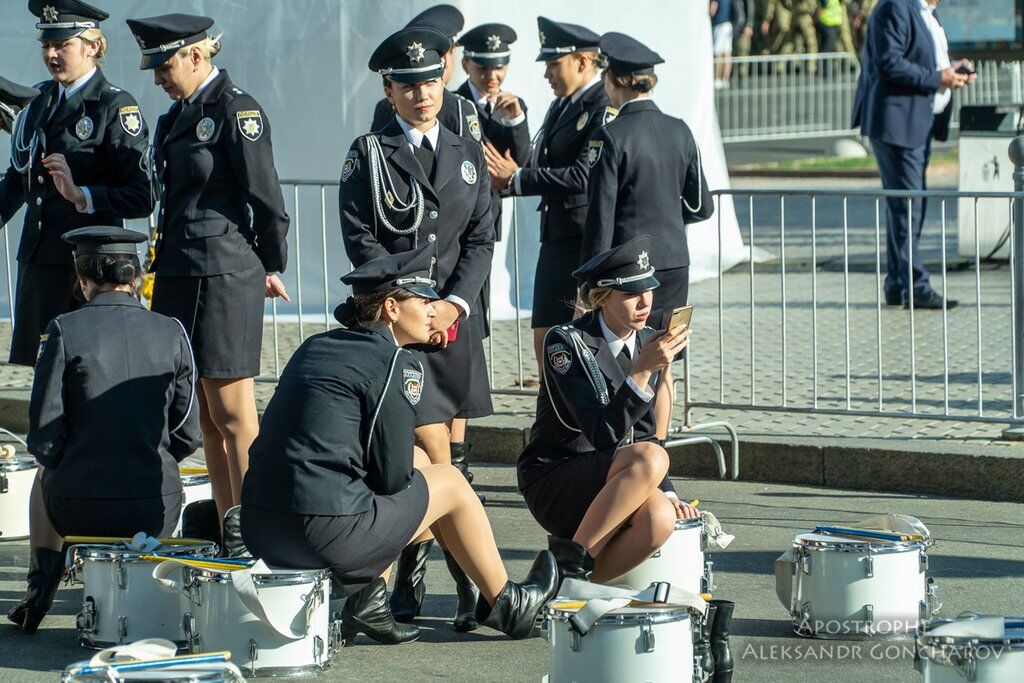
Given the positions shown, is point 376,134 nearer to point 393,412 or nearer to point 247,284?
point 247,284

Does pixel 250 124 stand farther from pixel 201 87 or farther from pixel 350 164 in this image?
pixel 350 164

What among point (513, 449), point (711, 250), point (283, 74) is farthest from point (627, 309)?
point (711, 250)

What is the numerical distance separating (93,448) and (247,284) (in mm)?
1119

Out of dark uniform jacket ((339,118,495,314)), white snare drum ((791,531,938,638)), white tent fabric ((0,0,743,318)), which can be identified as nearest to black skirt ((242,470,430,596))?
dark uniform jacket ((339,118,495,314))

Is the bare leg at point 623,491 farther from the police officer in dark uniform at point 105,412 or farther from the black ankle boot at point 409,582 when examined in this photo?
the police officer in dark uniform at point 105,412

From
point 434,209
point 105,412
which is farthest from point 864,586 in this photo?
point 105,412

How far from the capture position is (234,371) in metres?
6.54

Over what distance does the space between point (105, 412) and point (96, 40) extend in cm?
199

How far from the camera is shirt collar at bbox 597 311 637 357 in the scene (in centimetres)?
585

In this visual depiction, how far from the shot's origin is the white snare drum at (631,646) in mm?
4703

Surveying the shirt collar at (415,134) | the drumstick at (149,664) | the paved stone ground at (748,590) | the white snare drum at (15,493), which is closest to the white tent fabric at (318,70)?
the paved stone ground at (748,590)

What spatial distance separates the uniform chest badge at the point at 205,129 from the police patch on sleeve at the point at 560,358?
1.57m

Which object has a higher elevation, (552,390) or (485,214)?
(485,214)

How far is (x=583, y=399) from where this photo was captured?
5.74 m
